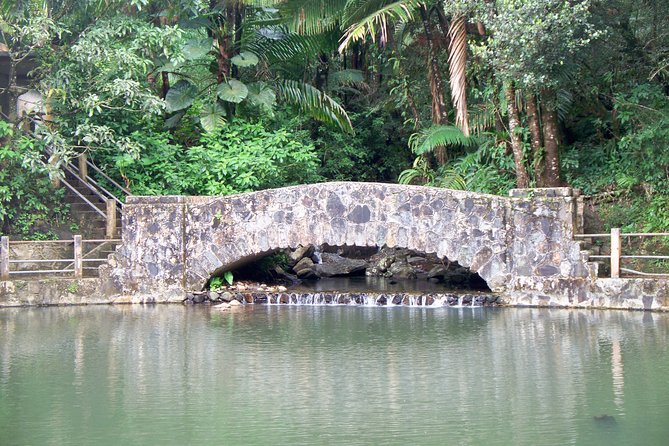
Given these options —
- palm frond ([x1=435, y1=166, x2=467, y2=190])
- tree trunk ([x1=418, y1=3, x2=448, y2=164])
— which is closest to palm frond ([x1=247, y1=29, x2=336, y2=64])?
tree trunk ([x1=418, y1=3, x2=448, y2=164])

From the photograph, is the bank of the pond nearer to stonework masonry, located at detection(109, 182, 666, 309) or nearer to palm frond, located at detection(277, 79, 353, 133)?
stonework masonry, located at detection(109, 182, 666, 309)

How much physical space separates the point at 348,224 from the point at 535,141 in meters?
3.76

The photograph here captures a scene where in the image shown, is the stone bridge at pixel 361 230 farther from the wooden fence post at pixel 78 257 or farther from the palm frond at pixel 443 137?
the palm frond at pixel 443 137

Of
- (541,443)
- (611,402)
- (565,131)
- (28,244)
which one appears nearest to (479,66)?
(565,131)

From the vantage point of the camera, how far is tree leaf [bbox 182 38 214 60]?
18.6 m

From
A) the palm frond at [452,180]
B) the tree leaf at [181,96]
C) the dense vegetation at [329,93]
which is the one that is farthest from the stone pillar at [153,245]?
the palm frond at [452,180]

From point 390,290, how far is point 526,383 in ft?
24.9

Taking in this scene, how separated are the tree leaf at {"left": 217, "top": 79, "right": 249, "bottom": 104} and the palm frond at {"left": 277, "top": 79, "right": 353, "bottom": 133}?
1.08 metres

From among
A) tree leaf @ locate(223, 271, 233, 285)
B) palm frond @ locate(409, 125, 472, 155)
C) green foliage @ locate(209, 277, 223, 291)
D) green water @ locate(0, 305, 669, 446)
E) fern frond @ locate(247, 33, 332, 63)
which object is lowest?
green water @ locate(0, 305, 669, 446)

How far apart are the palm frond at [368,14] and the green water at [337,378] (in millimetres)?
5113

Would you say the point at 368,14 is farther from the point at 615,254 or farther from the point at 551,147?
the point at 615,254

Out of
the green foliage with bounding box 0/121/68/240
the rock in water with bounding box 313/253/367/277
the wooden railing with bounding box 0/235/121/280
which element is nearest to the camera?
the wooden railing with bounding box 0/235/121/280

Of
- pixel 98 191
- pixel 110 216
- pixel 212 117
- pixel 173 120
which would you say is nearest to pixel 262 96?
pixel 212 117

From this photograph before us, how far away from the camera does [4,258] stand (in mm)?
16203
